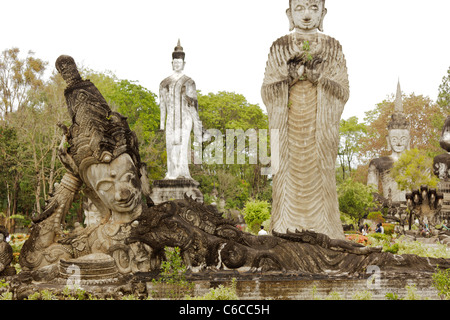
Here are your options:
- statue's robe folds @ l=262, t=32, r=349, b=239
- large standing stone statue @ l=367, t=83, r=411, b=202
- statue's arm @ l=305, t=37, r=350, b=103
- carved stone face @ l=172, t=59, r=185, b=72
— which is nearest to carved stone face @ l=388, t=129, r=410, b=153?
large standing stone statue @ l=367, t=83, r=411, b=202

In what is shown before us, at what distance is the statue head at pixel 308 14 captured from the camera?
30.0 ft

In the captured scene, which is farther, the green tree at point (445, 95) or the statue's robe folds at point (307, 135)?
the green tree at point (445, 95)

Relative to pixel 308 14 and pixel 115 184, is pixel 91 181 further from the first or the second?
pixel 308 14

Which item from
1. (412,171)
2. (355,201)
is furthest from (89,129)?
(412,171)

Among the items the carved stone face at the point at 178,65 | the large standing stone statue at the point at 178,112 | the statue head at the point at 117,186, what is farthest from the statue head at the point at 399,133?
the statue head at the point at 117,186

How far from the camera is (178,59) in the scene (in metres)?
17.0

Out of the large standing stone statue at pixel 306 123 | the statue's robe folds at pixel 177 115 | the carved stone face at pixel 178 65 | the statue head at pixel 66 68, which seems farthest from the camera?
the statue's robe folds at pixel 177 115

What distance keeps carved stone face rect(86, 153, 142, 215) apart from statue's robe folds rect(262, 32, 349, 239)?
415 centimetres

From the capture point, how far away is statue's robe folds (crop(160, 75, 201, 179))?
1708 cm

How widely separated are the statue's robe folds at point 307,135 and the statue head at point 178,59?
27.7 ft

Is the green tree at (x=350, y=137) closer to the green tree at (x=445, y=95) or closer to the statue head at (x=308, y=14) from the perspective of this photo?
the green tree at (x=445, y=95)

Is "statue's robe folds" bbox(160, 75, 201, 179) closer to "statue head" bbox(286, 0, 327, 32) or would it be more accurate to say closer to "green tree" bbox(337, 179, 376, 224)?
"green tree" bbox(337, 179, 376, 224)

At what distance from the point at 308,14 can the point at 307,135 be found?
7.76 ft

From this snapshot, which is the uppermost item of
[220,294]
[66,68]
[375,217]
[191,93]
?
[191,93]
